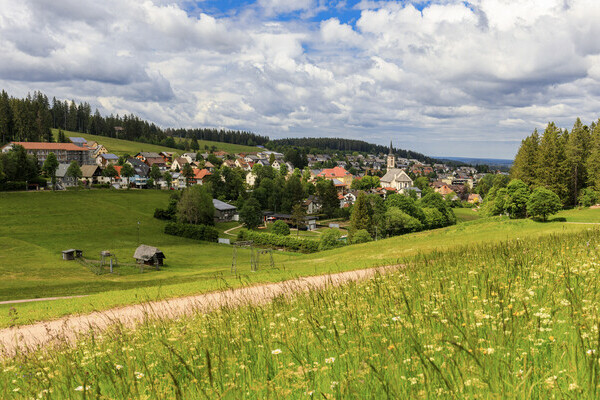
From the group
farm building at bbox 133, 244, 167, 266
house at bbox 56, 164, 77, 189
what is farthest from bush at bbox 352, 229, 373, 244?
house at bbox 56, 164, 77, 189

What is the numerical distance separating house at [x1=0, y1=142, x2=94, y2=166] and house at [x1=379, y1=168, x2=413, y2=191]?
466 feet

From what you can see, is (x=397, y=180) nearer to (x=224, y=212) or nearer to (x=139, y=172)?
(x=224, y=212)

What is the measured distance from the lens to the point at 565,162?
195ft

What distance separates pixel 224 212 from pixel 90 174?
5195 centimetres

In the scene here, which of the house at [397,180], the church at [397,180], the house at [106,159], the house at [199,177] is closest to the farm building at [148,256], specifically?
the house at [199,177]

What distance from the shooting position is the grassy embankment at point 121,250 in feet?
63.9

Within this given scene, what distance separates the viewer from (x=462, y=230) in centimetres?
3838

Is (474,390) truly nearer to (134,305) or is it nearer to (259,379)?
(259,379)

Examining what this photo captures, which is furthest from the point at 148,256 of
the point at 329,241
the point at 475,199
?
the point at 475,199

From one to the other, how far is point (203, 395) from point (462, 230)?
1553 inches

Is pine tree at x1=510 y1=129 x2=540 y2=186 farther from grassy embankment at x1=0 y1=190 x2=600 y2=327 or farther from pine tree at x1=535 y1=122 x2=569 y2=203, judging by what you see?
grassy embankment at x1=0 y1=190 x2=600 y2=327

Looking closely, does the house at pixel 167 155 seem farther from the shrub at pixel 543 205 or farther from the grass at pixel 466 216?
the shrub at pixel 543 205

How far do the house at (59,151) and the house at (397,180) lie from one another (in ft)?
466

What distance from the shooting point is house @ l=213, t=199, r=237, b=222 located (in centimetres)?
9966
